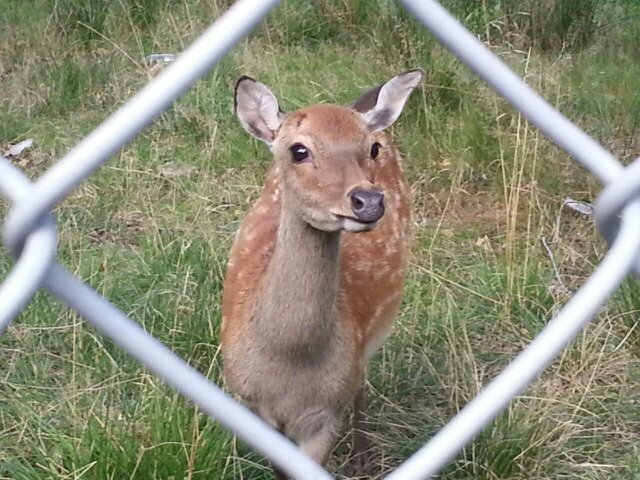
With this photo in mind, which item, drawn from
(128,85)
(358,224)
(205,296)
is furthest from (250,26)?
(128,85)

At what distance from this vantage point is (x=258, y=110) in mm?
2604

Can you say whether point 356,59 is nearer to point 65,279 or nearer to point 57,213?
point 57,213

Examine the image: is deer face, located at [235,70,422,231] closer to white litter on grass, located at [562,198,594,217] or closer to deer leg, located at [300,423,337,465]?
deer leg, located at [300,423,337,465]

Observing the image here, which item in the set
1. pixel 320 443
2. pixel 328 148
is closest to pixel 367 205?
pixel 328 148

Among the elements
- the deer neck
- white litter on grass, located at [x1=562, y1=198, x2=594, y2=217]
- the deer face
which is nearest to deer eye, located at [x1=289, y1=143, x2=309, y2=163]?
the deer face

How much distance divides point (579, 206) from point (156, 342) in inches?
135

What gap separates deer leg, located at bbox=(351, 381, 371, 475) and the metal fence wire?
6.38 feet

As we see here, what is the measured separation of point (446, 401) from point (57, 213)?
1743mm

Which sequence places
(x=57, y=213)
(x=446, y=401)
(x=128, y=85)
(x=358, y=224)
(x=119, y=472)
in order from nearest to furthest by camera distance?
1. (x=358, y=224)
2. (x=119, y=472)
3. (x=446, y=401)
4. (x=57, y=213)
5. (x=128, y=85)

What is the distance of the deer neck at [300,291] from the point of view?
2404mm

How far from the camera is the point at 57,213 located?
13.4 feet

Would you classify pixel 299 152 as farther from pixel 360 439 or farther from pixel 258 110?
pixel 360 439

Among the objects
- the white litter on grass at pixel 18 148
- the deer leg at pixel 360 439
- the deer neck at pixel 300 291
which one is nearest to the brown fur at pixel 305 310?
the deer neck at pixel 300 291

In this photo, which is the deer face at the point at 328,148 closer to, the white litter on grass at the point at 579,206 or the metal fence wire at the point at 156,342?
Result: the metal fence wire at the point at 156,342
